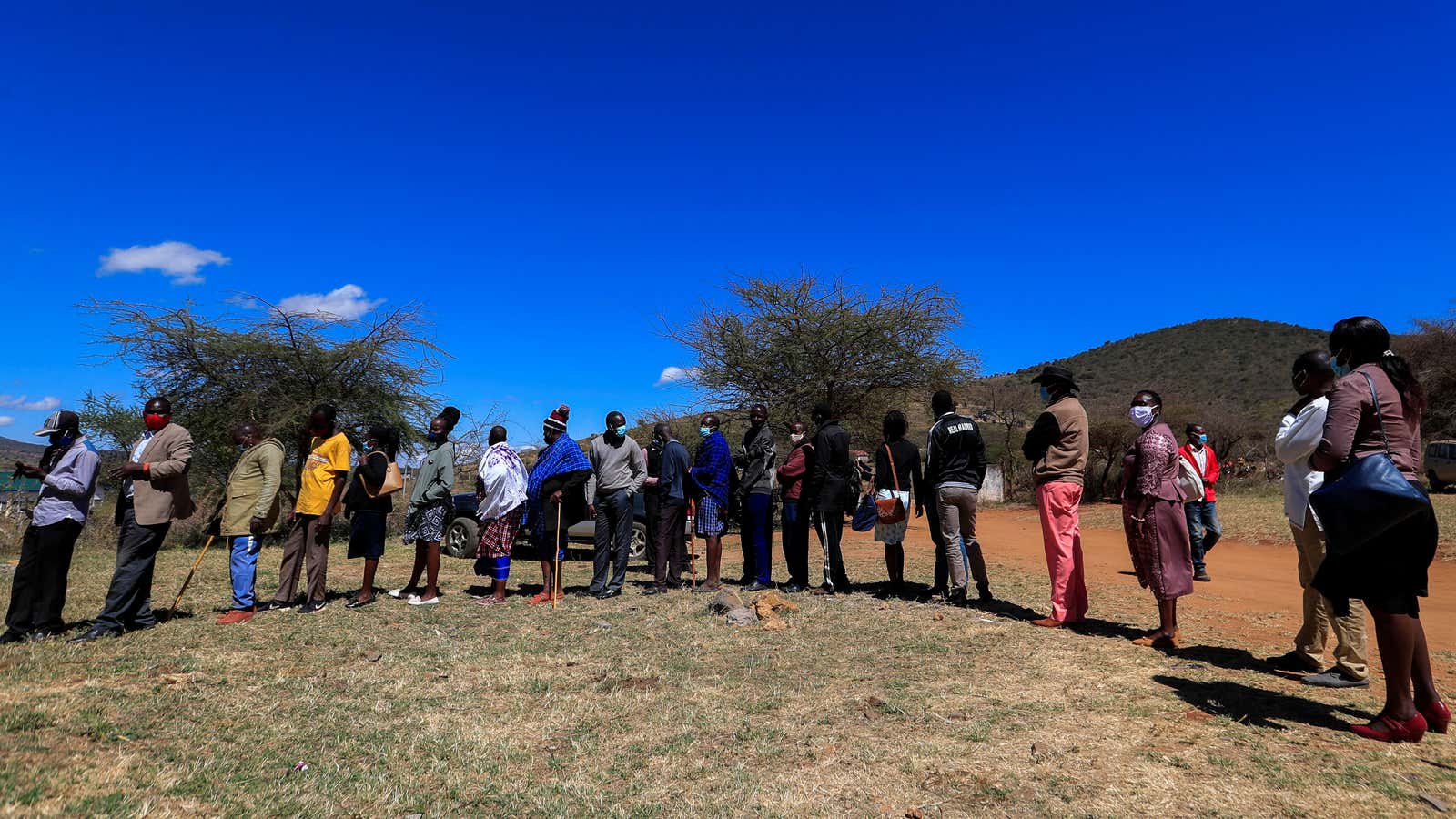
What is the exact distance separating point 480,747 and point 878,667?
271 cm

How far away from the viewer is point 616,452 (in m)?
8.08

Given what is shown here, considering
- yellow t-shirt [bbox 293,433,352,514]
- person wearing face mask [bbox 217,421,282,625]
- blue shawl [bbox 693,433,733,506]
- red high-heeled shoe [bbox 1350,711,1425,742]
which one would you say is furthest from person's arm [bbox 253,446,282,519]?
red high-heeled shoe [bbox 1350,711,1425,742]

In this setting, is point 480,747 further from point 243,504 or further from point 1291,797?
point 243,504

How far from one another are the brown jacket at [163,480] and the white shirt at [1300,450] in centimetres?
767

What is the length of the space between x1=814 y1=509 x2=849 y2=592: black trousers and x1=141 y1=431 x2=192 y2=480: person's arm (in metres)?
5.54

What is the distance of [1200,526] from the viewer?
9547 millimetres

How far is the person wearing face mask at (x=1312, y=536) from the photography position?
449cm

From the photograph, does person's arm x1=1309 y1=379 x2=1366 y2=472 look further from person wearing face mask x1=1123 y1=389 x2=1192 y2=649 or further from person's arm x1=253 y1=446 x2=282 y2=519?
person's arm x1=253 y1=446 x2=282 y2=519

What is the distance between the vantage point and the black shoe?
5930 millimetres

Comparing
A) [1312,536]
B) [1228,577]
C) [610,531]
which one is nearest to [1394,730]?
[1312,536]

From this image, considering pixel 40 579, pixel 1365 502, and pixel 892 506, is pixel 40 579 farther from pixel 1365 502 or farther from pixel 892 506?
pixel 1365 502

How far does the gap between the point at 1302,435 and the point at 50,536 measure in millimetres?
8528

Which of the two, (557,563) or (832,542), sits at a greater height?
(832,542)

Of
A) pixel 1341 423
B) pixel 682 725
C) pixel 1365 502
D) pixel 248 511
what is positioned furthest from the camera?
pixel 248 511
